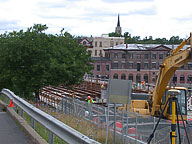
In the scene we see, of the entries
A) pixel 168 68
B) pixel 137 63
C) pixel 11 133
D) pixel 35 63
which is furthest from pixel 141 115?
pixel 137 63

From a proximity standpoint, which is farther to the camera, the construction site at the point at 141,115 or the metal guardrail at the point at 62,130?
the construction site at the point at 141,115

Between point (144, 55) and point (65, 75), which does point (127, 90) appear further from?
point (144, 55)

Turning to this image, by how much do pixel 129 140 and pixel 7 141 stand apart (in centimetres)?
411

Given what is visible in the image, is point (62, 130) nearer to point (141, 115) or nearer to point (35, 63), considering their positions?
point (141, 115)

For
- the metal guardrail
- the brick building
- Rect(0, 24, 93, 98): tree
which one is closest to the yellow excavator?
Rect(0, 24, 93, 98): tree

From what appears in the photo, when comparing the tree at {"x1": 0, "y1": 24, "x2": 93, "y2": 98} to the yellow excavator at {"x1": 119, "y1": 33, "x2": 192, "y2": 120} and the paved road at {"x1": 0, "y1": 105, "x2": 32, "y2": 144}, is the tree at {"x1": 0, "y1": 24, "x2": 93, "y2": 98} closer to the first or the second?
the yellow excavator at {"x1": 119, "y1": 33, "x2": 192, "y2": 120}

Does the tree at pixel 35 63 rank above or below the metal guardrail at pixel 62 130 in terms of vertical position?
above

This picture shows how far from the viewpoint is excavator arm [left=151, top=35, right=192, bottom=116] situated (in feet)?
53.3

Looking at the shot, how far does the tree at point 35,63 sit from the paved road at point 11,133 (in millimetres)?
12445

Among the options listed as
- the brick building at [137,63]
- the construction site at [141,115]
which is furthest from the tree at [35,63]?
the brick building at [137,63]

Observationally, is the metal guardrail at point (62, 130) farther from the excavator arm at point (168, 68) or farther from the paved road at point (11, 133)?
the excavator arm at point (168, 68)

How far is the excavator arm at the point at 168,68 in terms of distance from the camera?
16250 millimetres

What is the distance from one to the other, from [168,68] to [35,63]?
9543mm

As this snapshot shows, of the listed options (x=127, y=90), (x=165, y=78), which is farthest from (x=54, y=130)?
(x=165, y=78)
